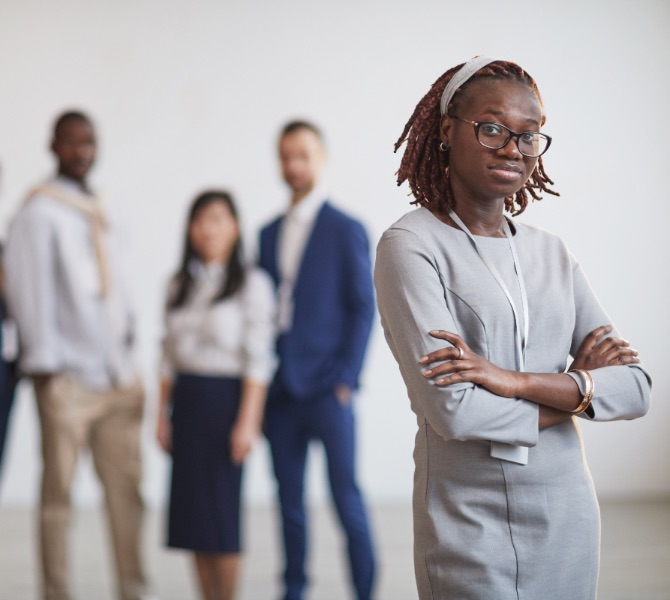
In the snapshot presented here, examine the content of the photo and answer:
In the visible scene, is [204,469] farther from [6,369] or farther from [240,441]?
[6,369]

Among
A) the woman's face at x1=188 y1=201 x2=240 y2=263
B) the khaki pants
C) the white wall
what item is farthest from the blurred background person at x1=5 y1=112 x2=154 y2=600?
the white wall

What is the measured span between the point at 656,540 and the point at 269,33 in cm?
381

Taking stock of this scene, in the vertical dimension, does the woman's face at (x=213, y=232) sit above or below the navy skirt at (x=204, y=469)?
above

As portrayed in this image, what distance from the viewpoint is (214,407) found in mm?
3371

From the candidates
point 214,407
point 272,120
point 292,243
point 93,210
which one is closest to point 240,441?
point 214,407

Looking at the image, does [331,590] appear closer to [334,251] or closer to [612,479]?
[334,251]

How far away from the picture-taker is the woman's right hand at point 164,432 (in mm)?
3494

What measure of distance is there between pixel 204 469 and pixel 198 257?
0.76 meters

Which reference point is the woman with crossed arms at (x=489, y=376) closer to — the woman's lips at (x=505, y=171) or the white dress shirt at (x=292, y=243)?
the woman's lips at (x=505, y=171)

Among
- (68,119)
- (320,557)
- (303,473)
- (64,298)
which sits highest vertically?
(68,119)

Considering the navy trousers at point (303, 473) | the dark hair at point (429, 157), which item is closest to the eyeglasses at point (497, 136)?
the dark hair at point (429, 157)

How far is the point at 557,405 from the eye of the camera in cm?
158

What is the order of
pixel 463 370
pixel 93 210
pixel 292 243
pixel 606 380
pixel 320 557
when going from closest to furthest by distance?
pixel 463 370 < pixel 606 380 < pixel 93 210 < pixel 292 243 < pixel 320 557

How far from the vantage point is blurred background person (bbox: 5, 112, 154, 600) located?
11.2 feet
